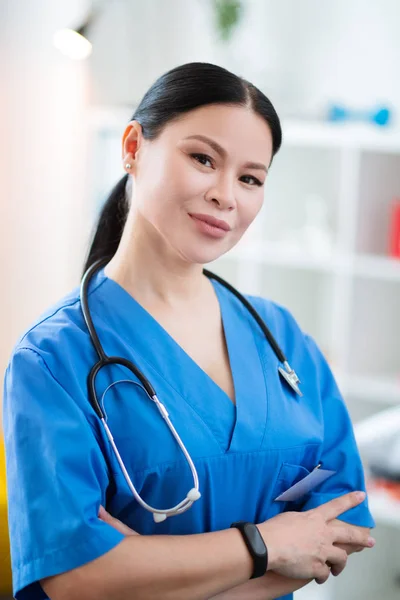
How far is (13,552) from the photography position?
112cm

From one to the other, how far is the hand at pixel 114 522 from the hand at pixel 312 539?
0.66 ft

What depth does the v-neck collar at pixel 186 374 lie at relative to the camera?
4.11 ft

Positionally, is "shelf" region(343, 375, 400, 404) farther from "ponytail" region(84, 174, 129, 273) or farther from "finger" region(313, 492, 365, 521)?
"ponytail" region(84, 174, 129, 273)

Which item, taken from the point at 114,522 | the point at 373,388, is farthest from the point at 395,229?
the point at 114,522

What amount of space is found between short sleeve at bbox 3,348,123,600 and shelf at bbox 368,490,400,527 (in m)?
1.66

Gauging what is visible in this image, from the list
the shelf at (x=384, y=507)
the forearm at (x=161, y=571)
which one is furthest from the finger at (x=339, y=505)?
the shelf at (x=384, y=507)

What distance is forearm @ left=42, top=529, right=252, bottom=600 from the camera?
3.50 feet

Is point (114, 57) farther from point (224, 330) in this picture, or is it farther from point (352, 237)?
point (224, 330)

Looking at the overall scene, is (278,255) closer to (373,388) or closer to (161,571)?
(373,388)

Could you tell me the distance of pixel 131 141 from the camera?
1311 mm

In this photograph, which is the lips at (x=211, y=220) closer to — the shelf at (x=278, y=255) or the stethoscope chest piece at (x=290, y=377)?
the stethoscope chest piece at (x=290, y=377)

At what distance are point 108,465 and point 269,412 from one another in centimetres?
30

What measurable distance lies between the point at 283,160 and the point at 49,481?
7.78ft

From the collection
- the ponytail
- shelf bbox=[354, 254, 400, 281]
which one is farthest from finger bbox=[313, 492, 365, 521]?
shelf bbox=[354, 254, 400, 281]
